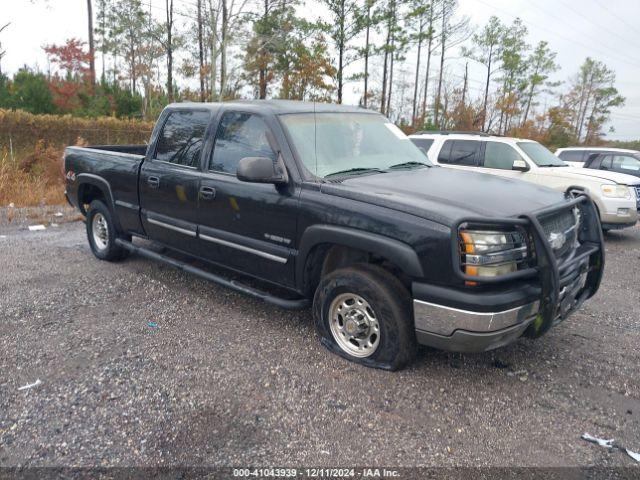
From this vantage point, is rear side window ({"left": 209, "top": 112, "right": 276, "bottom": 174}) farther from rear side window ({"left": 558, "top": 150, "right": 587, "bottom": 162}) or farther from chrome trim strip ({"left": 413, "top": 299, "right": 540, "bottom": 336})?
rear side window ({"left": 558, "top": 150, "right": 587, "bottom": 162})

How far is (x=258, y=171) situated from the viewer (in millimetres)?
3578

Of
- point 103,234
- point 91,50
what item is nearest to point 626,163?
point 103,234

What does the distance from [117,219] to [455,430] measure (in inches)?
173

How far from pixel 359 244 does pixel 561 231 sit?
1.47 m

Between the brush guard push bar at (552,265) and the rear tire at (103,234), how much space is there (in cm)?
442

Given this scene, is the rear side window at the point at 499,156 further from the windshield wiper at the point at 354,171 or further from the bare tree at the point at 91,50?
the bare tree at the point at 91,50

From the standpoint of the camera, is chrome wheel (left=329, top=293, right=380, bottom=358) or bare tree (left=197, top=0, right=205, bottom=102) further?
bare tree (left=197, top=0, right=205, bottom=102)

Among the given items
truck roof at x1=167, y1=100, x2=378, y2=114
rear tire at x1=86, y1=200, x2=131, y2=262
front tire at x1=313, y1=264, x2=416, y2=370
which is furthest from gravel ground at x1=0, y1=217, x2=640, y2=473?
truck roof at x1=167, y1=100, x2=378, y2=114

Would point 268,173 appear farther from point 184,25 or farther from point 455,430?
point 184,25

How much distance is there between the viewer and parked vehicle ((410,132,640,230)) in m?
8.62

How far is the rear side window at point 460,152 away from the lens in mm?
9336

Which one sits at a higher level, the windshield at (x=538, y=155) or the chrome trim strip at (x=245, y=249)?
the windshield at (x=538, y=155)

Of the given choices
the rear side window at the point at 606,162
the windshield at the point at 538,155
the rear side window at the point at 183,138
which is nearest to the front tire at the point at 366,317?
the rear side window at the point at 183,138

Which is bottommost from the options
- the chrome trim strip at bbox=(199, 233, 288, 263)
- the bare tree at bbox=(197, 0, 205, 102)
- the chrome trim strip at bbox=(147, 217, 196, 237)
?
the chrome trim strip at bbox=(199, 233, 288, 263)
